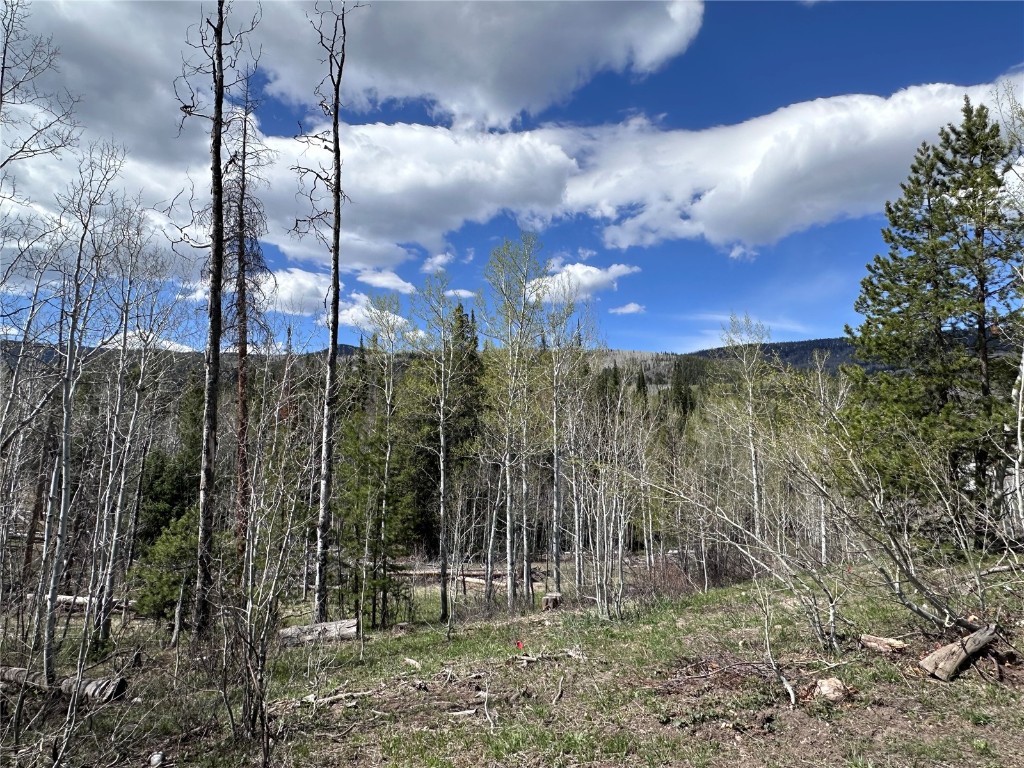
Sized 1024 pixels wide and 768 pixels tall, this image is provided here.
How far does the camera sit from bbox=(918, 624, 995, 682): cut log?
5699 millimetres

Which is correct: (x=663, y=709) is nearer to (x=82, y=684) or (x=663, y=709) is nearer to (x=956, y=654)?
(x=956, y=654)

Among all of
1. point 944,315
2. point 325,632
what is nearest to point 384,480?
point 325,632

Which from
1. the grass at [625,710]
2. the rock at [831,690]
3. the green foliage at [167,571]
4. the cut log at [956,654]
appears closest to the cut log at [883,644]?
the grass at [625,710]

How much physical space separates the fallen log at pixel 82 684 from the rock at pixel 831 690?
7.33 meters

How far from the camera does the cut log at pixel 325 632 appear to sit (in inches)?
396

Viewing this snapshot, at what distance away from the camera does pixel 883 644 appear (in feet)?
22.0

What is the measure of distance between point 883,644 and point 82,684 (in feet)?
30.0

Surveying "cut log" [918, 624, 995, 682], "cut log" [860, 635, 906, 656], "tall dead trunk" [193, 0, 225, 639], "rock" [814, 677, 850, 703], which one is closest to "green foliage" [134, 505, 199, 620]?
"tall dead trunk" [193, 0, 225, 639]

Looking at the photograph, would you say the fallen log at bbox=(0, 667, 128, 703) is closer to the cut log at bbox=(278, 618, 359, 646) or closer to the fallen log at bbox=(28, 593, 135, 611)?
the fallen log at bbox=(28, 593, 135, 611)

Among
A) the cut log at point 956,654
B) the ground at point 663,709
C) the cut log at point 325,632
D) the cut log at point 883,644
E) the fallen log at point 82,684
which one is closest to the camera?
the ground at point 663,709

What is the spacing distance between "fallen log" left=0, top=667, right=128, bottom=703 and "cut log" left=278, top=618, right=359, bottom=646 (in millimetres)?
3202

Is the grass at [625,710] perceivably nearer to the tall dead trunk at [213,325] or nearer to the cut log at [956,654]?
the cut log at [956,654]

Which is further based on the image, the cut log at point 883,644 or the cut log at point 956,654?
the cut log at point 883,644

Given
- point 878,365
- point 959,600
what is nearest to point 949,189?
point 878,365
